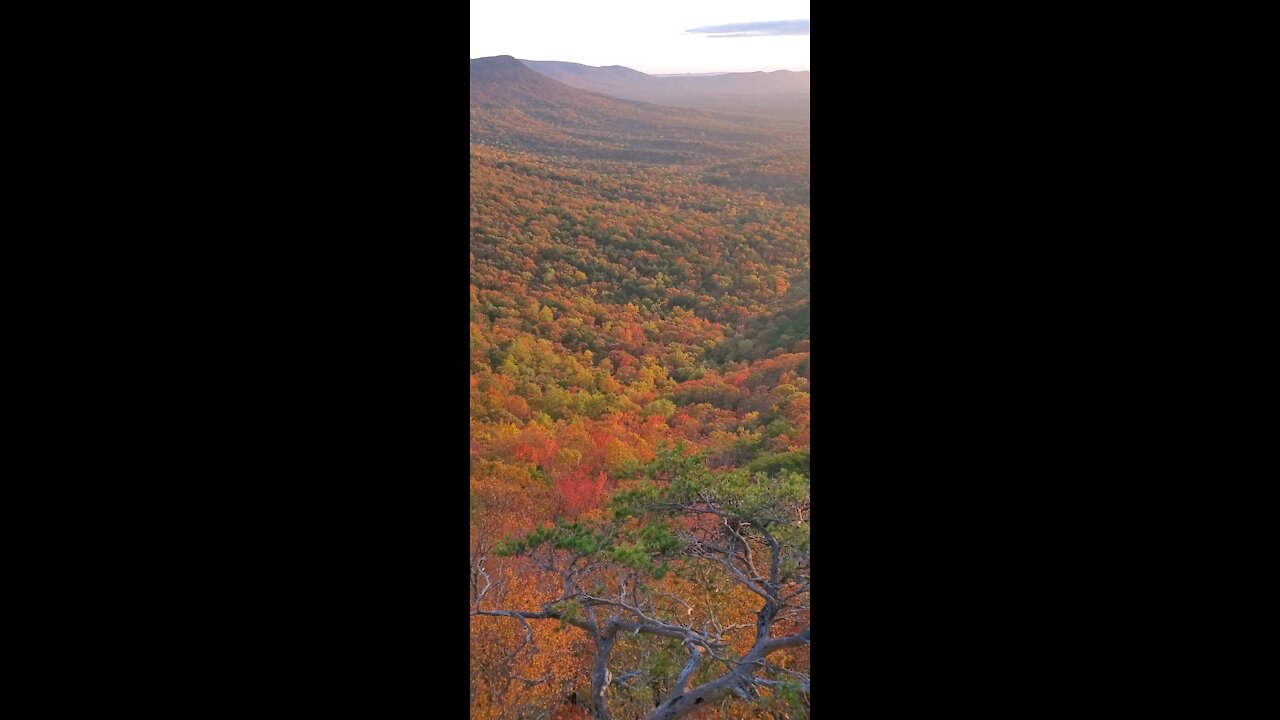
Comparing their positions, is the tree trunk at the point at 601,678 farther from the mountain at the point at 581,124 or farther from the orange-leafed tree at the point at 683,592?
the mountain at the point at 581,124

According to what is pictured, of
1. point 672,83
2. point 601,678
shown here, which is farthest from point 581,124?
point 601,678

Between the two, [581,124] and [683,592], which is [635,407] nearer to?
[683,592]

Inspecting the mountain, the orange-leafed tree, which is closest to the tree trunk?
the orange-leafed tree

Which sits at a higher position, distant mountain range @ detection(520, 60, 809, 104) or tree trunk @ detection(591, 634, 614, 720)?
distant mountain range @ detection(520, 60, 809, 104)

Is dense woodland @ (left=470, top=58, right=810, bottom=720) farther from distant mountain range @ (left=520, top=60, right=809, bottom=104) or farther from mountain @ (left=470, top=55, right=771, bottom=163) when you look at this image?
distant mountain range @ (left=520, top=60, right=809, bottom=104)
